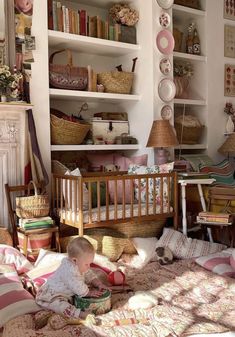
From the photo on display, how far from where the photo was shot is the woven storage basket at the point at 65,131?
3527 mm

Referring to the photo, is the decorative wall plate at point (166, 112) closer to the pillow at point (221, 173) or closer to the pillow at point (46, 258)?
the pillow at point (221, 173)

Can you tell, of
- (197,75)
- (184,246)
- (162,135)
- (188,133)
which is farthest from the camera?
(197,75)

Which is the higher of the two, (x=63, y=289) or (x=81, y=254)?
(x=81, y=254)

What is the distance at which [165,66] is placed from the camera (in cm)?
398

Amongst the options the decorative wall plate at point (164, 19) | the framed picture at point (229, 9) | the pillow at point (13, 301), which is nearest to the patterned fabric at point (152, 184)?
the decorative wall plate at point (164, 19)

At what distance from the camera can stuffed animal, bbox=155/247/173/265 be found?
310 cm

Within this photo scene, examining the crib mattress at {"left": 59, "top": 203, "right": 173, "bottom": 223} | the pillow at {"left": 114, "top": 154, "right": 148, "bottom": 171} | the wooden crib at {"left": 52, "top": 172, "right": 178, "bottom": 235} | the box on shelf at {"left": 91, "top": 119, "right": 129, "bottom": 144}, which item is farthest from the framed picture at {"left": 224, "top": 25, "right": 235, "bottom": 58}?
the crib mattress at {"left": 59, "top": 203, "right": 173, "bottom": 223}

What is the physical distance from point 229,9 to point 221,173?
204 cm

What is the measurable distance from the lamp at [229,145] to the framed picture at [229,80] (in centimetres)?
57

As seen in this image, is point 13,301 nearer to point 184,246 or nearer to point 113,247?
point 113,247

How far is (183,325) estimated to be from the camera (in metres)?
1.91

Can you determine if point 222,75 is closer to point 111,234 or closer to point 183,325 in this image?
point 111,234

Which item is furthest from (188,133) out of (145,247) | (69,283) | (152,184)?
(69,283)

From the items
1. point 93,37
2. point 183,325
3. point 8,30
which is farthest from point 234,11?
point 183,325
